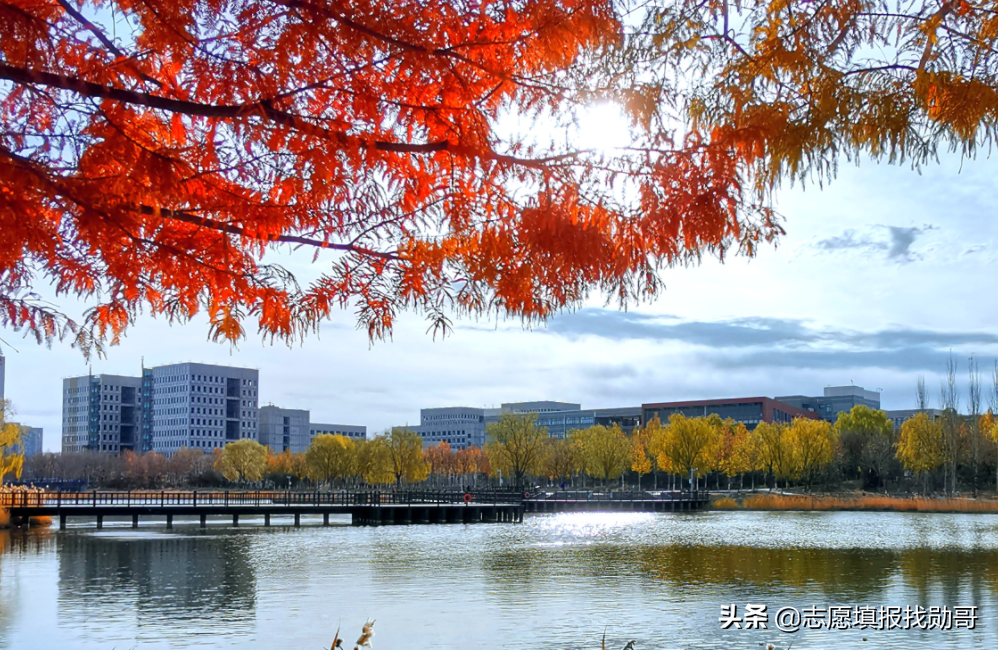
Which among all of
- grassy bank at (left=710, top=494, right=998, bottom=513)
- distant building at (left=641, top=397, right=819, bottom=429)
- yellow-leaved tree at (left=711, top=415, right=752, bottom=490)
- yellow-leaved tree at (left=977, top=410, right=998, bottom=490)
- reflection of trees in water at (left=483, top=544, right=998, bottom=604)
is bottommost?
grassy bank at (left=710, top=494, right=998, bottom=513)

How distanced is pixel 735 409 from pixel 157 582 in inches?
4002

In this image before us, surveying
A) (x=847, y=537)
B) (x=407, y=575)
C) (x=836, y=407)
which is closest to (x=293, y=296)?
(x=407, y=575)

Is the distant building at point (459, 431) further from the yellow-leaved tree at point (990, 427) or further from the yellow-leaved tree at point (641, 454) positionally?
the yellow-leaved tree at point (990, 427)

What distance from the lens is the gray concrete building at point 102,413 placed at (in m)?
168

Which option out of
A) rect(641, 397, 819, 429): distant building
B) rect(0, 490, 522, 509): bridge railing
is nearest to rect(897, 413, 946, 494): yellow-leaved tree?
rect(641, 397, 819, 429): distant building

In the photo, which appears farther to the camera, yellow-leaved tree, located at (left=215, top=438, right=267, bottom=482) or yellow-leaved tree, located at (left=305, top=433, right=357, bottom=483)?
yellow-leaved tree, located at (left=215, top=438, right=267, bottom=482)

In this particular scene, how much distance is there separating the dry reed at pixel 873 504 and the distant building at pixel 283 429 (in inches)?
4688

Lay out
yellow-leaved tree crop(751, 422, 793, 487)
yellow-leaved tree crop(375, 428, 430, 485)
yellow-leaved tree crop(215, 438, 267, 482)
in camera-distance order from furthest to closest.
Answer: yellow-leaved tree crop(215, 438, 267, 482) → yellow-leaved tree crop(375, 428, 430, 485) → yellow-leaved tree crop(751, 422, 793, 487)

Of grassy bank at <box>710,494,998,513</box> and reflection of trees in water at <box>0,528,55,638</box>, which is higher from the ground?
reflection of trees in water at <box>0,528,55,638</box>

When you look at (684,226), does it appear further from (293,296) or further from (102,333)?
(102,333)

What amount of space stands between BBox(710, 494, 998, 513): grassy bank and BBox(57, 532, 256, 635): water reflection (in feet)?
144

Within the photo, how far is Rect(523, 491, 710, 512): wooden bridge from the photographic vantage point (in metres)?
72.0

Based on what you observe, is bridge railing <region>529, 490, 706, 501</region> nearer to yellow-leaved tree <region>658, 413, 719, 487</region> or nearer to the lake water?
yellow-leaved tree <region>658, 413, 719, 487</region>

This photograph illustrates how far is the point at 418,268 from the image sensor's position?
7.38 metres
